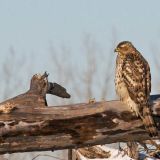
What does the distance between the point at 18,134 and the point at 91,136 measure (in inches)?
37.4

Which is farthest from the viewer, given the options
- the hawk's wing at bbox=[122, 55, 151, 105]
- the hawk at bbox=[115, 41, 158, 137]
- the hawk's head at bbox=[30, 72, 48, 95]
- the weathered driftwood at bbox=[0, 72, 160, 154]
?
the hawk's head at bbox=[30, 72, 48, 95]

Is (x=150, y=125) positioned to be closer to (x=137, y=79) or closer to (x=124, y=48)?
(x=137, y=79)

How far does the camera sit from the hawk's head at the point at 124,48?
9.19 meters

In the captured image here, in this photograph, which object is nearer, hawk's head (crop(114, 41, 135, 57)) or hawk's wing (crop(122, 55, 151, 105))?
hawk's wing (crop(122, 55, 151, 105))

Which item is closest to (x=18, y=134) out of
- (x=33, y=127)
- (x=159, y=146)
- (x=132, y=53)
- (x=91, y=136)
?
(x=33, y=127)

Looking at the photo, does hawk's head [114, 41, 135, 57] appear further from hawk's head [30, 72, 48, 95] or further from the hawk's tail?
the hawk's tail

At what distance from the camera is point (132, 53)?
29.8 ft

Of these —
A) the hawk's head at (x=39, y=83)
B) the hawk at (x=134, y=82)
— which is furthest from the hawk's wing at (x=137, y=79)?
the hawk's head at (x=39, y=83)

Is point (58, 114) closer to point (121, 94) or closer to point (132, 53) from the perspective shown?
point (121, 94)

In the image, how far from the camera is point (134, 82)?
27.1ft

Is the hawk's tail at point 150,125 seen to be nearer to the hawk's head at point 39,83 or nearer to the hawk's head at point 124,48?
the hawk's head at point 39,83

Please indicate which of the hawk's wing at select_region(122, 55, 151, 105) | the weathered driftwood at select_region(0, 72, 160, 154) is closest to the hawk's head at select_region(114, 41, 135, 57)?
the hawk's wing at select_region(122, 55, 151, 105)

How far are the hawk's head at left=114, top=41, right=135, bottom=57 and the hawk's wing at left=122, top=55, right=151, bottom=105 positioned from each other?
0.33m

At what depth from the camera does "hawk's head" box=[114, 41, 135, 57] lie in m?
9.19
